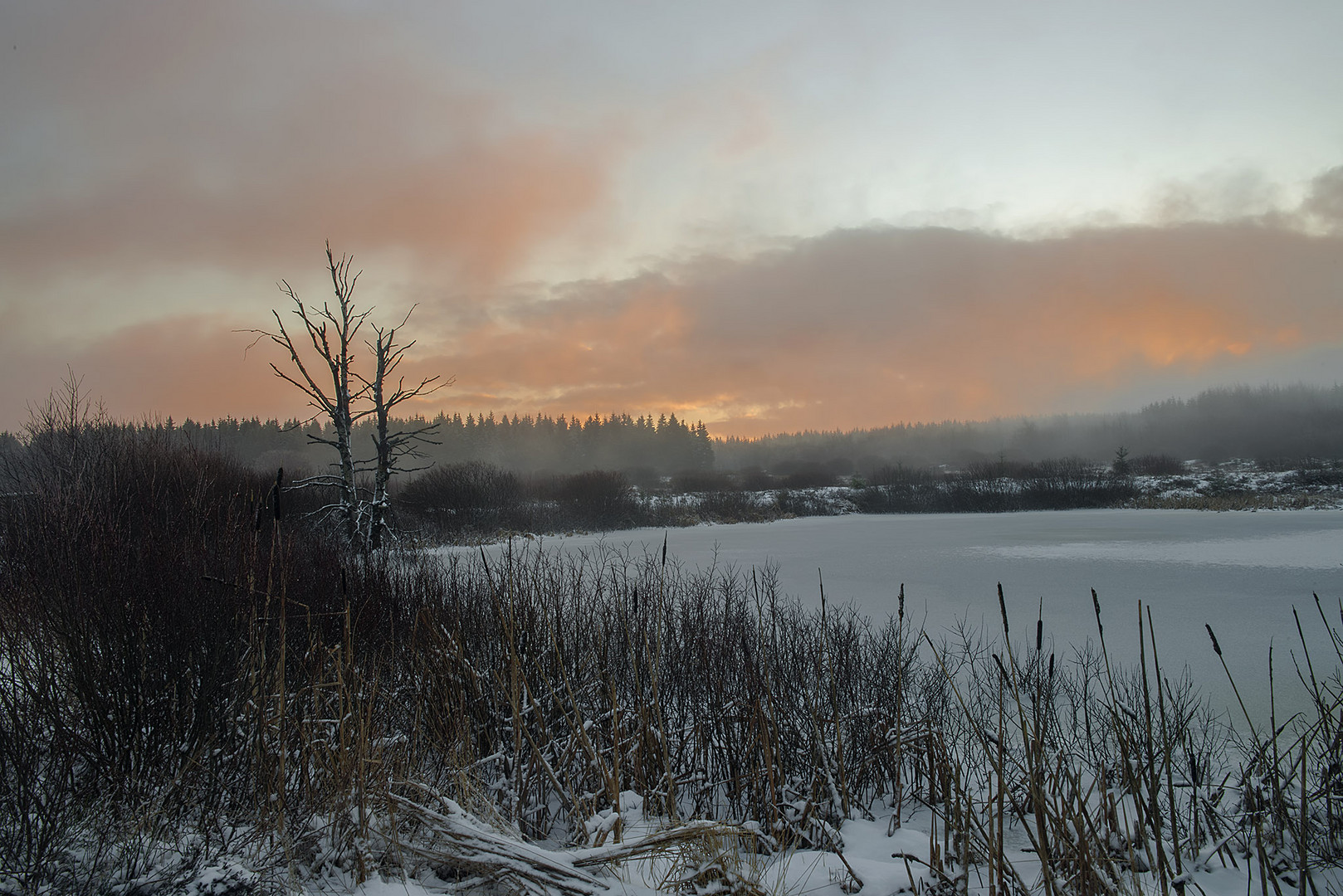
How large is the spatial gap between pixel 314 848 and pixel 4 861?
3.93 ft

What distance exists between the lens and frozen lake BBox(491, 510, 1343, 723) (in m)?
9.67

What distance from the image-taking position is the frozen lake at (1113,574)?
31.7 feet

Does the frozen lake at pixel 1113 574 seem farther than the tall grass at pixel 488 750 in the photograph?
Yes

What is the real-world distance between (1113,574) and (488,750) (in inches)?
616

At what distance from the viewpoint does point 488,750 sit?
21.1 feet

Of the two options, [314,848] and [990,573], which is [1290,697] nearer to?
[990,573]

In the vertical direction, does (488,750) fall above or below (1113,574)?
above

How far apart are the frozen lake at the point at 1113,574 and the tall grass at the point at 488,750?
3.08ft

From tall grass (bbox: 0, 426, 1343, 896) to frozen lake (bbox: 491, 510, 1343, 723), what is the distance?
0.94 meters

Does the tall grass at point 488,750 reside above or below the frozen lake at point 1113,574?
above

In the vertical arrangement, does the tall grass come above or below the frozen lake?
above

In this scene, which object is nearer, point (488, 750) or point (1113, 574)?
point (488, 750)

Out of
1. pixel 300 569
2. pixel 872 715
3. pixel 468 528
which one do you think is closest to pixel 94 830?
pixel 872 715

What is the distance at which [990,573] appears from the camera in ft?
53.8
